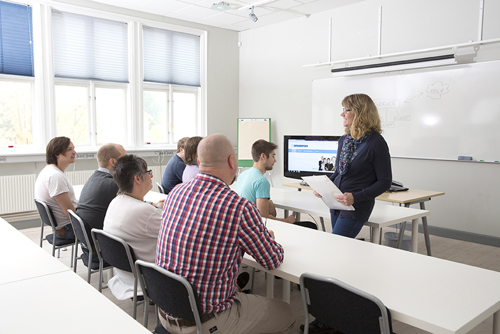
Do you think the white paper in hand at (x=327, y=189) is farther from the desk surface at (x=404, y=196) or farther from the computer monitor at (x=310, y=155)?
the computer monitor at (x=310, y=155)

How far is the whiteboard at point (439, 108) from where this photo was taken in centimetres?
445

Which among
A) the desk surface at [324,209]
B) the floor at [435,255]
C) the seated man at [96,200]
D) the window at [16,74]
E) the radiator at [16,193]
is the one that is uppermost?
the window at [16,74]

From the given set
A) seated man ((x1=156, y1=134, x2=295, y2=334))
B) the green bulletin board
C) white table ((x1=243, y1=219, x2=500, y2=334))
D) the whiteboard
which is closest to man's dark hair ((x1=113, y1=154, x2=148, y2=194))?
seated man ((x1=156, y1=134, x2=295, y2=334))

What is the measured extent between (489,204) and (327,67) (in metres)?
2.88

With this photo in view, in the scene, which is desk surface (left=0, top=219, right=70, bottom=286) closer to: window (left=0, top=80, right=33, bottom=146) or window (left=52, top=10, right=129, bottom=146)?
window (left=0, top=80, right=33, bottom=146)

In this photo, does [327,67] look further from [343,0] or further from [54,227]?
[54,227]

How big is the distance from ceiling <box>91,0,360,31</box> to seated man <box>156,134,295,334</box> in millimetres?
3973

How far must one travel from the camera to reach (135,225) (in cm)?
220

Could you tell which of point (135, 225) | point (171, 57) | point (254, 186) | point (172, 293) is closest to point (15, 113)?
point (171, 57)

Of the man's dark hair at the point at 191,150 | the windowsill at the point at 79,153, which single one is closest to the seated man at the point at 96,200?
the man's dark hair at the point at 191,150

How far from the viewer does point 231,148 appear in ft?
5.94

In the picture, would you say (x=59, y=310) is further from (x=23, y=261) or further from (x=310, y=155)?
(x=310, y=155)

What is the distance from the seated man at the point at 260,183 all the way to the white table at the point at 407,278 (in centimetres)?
61

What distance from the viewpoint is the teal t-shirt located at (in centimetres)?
294
